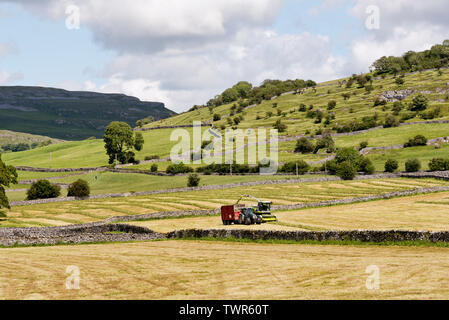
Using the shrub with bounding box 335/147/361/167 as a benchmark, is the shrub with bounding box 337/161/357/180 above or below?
below

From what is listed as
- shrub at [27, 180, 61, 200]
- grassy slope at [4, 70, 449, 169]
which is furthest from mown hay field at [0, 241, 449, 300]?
grassy slope at [4, 70, 449, 169]

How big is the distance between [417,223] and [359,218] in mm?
7192

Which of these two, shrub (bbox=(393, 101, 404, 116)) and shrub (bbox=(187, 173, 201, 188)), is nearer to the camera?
shrub (bbox=(187, 173, 201, 188))

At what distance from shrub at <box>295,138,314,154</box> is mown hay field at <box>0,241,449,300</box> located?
105 meters

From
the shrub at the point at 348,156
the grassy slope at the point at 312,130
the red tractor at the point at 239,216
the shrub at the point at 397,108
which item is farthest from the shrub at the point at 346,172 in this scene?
the shrub at the point at 397,108

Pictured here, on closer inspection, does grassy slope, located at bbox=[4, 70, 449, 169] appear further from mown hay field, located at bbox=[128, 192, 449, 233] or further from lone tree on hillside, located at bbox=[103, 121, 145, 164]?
mown hay field, located at bbox=[128, 192, 449, 233]

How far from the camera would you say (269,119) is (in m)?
196

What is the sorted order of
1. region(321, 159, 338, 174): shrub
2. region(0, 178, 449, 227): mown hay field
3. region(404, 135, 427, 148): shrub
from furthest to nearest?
region(404, 135, 427, 148): shrub, region(321, 159, 338, 174): shrub, region(0, 178, 449, 227): mown hay field

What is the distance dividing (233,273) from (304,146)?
116289 mm

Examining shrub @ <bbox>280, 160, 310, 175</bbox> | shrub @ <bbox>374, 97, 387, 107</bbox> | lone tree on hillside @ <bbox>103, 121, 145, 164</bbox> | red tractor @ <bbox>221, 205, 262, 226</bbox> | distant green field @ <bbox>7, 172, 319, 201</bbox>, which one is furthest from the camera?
shrub @ <bbox>374, 97, 387, 107</bbox>

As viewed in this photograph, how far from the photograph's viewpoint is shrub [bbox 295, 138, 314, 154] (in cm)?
13738

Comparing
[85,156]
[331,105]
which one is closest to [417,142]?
[331,105]
